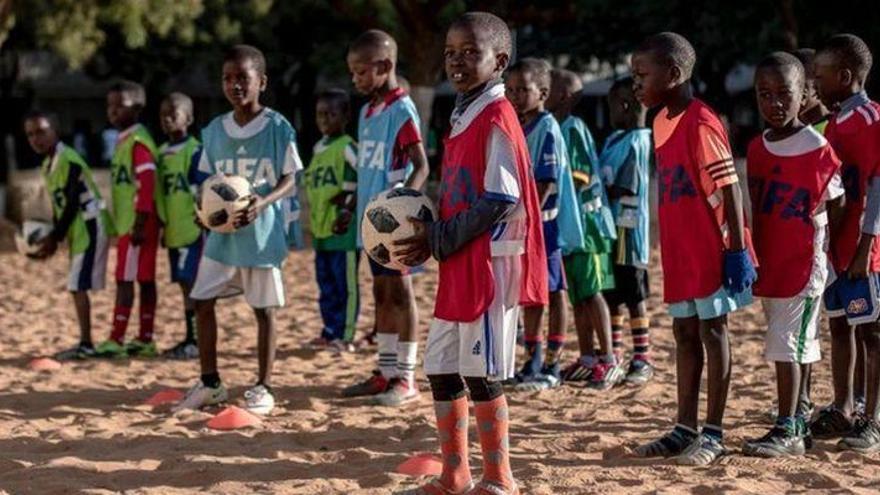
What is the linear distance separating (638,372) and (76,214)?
4.20 metres

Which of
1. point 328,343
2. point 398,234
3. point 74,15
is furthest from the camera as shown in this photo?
point 74,15

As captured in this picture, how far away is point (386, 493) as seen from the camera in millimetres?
5547

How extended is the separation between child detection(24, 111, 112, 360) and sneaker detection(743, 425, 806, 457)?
531cm

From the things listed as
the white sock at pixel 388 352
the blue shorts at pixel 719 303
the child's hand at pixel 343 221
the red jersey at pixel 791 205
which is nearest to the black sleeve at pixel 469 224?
the blue shorts at pixel 719 303

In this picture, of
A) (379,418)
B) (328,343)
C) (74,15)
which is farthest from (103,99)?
(379,418)

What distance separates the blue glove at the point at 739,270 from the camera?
5.70m

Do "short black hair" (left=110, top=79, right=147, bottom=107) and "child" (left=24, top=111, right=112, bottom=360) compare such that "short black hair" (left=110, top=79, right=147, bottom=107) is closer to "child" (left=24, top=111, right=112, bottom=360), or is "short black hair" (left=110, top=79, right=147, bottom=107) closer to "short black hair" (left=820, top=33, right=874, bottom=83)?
"child" (left=24, top=111, right=112, bottom=360)

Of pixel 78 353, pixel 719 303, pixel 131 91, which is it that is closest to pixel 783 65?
pixel 719 303

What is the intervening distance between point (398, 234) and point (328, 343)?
4.92 metres

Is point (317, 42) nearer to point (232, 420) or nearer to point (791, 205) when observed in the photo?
point (232, 420)

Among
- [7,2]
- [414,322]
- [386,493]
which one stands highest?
[7,2]

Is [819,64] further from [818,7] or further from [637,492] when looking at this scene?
[818,7]

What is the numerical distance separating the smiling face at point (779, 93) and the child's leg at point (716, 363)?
93 cm

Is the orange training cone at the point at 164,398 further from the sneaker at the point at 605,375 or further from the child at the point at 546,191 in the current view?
the sneaker at the point at 605,375
